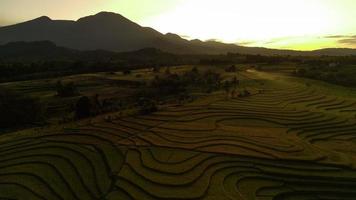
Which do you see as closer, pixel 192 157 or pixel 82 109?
pixel 192 157

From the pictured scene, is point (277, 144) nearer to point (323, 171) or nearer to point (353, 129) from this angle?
point (323, 171)

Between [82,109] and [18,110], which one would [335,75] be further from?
[18,110]

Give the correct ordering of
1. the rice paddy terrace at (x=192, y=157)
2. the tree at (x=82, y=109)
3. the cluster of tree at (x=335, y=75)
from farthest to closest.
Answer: the cluster of tree at (x=335, y=75) → the tree at (x=82, y=109) → the rice paddy terrace at (x=192, y=157)

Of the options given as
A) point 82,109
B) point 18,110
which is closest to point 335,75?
point 82,109

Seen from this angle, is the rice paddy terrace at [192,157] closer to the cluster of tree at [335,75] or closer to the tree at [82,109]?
the tree at [82,109]

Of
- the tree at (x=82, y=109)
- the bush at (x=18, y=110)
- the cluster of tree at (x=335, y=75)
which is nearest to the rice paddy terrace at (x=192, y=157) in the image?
the tree at (x=82, y=109)

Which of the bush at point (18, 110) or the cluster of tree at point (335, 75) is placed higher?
the cluster of tree at point (335, 75)

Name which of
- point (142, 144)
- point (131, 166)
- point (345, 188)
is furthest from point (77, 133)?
point (345, 188)
